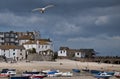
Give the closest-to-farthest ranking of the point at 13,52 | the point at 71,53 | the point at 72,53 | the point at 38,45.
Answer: the point at 13,52 → the point at 38,45 → the point at 72,53 → the point at 71,53

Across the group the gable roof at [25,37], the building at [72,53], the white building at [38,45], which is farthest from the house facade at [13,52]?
the gable roof at [25,37]

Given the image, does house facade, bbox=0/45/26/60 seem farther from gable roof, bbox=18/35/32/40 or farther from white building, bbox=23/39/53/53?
gable roof, bbox=18/35/32/40

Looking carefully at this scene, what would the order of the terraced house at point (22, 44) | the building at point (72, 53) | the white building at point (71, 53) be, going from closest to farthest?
the terraced house at point (22, 44) → the building at point (72, 53) → the white building at point (71, 53)

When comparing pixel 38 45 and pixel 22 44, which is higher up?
pixel 22 44

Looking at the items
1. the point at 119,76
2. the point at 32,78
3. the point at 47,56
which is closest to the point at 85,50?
the point at 47,56

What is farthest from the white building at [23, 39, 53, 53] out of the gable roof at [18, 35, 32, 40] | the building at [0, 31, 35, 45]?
the building at [0, 31, 35, 45]

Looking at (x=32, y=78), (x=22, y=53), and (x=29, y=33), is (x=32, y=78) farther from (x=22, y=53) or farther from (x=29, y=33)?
(x=29, y=33)

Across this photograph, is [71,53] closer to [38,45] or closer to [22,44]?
[38,45]

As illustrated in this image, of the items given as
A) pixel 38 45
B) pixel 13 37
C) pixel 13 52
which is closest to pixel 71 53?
pixel 38 45

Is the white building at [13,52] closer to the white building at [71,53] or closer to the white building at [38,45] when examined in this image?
the white building at [38,45]

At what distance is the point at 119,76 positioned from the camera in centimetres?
6650

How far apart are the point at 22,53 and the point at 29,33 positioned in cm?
3014

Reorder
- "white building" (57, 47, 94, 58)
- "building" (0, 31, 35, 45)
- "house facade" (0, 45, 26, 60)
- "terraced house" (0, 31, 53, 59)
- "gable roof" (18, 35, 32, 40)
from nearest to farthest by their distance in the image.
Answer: "house facade" (0, 45, 26, 60) → "terraced house" (0, 31, 53, 59) → "white building" (57, 47, 94, 58) → "gable roof" (18, 35, 32, 40) → "building" (0, 31, 35, 45)

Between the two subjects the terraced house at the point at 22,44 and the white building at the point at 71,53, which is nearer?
the terraced house at the point at 22,44
